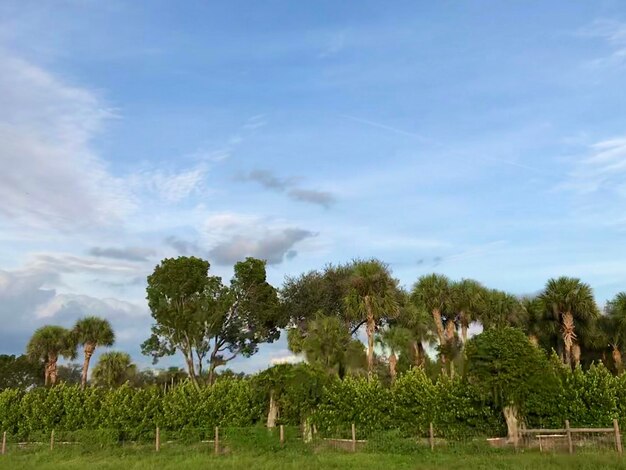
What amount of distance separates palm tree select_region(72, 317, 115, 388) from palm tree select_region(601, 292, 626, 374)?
40628mm

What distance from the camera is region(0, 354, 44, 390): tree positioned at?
70688 mm

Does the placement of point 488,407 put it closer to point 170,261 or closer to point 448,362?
point 448,362

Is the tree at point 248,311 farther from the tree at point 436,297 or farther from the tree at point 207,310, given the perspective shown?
the tree at point 436,297

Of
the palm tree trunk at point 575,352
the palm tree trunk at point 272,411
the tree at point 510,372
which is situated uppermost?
the palm tree trunk at point 575,352

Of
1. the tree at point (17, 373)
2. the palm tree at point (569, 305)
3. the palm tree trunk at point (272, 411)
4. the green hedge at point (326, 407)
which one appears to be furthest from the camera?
the tree at point (17, 373)

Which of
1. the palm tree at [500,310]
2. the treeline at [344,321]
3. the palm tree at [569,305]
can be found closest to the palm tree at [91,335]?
the treeline at [344,321]

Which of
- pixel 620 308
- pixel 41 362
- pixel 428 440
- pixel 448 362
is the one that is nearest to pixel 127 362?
pixel 41 362

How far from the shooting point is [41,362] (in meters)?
58.0

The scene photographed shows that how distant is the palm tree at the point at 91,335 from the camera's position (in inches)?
2168

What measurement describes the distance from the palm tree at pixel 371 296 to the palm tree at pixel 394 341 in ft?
5.03

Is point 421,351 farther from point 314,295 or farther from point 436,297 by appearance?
point 314,295

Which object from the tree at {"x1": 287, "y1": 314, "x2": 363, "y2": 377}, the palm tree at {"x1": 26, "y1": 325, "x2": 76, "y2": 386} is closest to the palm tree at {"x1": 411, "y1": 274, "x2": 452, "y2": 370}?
the tree at {"x1": 287, "y1": 314, "x2": 363, "y2": 377}

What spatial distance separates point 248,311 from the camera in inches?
2226

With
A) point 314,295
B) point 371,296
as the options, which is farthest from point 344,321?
point 371,296
